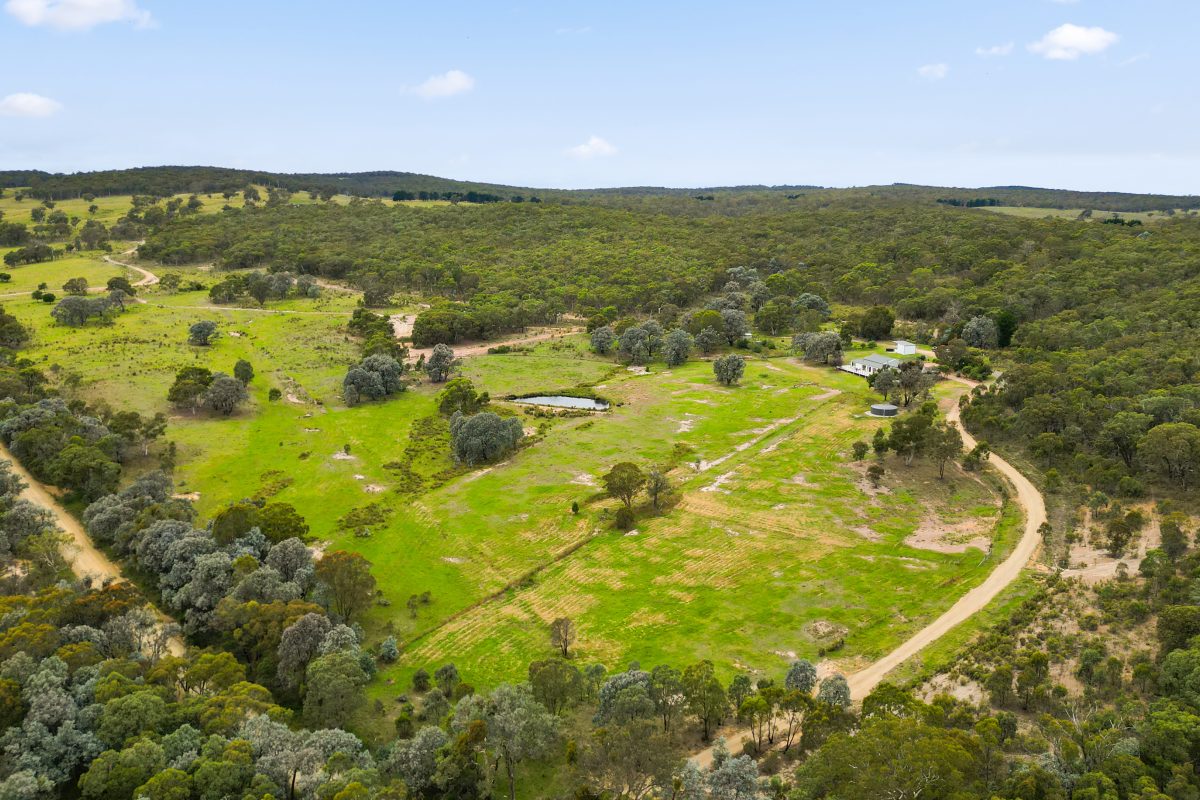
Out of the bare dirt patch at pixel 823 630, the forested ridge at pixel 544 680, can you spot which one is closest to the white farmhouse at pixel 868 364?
the forested ridge at pixel 544 680

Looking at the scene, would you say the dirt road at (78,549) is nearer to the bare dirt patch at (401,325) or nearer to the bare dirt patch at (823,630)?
the bare dirt patch at (823,630)

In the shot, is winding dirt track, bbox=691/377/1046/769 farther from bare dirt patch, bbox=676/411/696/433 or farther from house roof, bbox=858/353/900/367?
house roof, bbox=858/353/900/367

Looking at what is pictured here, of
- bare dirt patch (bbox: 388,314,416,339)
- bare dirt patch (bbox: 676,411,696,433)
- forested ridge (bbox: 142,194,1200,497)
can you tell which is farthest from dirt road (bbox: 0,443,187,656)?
bare dirt patch (bbox: 388,314,416,339)

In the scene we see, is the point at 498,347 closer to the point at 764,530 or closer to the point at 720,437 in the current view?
the point at 720,437

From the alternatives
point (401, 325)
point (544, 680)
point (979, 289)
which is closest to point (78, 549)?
Answer: point (544, 680)

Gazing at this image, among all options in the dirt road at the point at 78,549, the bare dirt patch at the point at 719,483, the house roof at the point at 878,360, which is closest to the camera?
the dirt road at the point at 78,549

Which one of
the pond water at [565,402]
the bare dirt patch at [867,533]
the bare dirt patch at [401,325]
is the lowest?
the bare dirt patch at [867,533]
